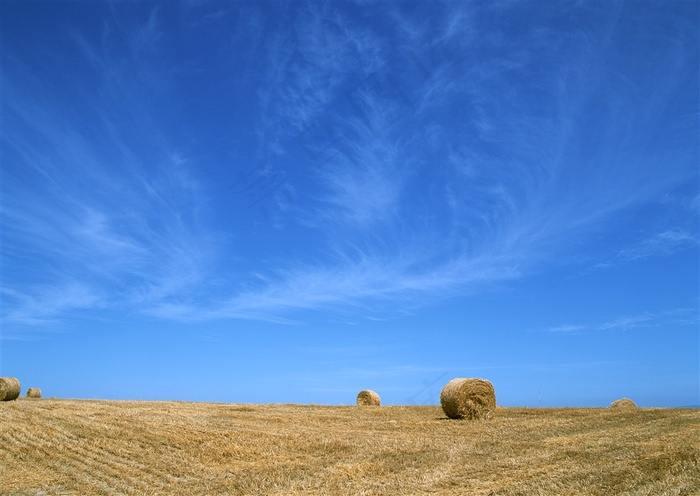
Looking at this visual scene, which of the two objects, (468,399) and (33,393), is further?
(33,393)

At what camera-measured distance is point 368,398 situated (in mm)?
30344

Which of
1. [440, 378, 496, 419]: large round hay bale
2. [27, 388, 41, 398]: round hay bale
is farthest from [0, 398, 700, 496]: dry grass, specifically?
[27, 388, 41, 398]: round hay bale

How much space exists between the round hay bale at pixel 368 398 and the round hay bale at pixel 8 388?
63.3 ft

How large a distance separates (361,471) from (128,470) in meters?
4.96

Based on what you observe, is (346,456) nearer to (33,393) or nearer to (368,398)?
(368,398)

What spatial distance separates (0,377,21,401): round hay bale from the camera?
89.7ft

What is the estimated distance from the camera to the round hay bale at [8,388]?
89.7 feet

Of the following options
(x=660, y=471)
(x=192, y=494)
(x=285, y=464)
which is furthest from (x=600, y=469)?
(x=192, y=494)

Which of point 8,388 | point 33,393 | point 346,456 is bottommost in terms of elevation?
point 346,456

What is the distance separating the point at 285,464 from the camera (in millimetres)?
11336

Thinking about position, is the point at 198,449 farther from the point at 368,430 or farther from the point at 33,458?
the point at 368,430

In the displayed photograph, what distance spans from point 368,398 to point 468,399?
37.0 ft

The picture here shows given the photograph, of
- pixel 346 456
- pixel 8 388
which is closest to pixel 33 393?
pixel 8 388

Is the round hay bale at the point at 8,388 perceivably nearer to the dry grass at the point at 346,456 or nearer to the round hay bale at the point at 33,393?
the round hay bale at the point at 33,393
